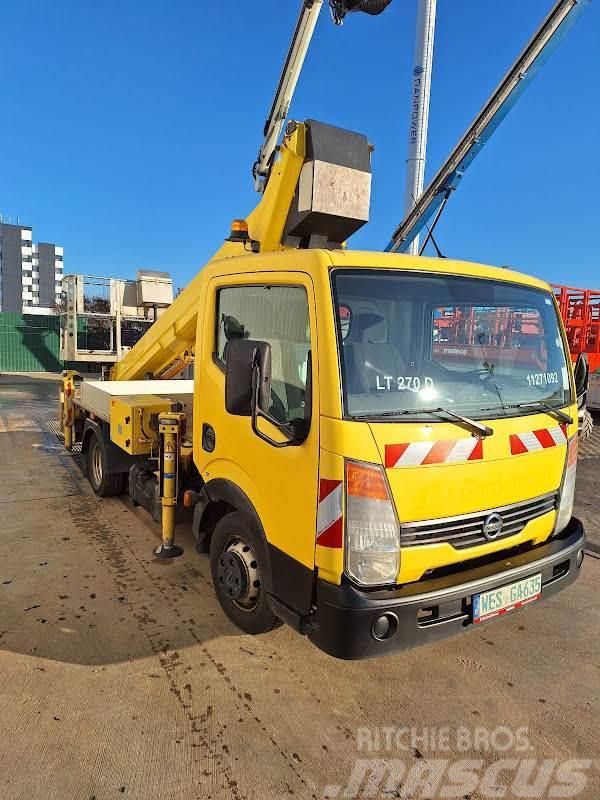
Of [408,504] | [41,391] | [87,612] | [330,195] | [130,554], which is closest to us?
[408,504]

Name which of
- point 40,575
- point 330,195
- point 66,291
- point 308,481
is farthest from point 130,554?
point 66,291

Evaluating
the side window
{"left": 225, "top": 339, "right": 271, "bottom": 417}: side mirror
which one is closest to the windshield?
the side window

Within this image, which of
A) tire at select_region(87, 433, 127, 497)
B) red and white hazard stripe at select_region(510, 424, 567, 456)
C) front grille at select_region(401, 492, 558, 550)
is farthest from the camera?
tire at select_region(87, 433, 127, 497)

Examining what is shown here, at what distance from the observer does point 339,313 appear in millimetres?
2283

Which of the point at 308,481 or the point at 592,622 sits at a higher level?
the point at 308,481

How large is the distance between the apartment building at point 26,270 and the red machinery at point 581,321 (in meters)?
66.0

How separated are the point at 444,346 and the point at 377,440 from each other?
956mm

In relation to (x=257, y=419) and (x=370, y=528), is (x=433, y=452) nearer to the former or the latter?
(x=370, y=528)

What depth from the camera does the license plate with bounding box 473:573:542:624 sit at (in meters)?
2.36

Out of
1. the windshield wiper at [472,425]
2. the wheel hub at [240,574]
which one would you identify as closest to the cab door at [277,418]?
the wheel hub at [240,574]

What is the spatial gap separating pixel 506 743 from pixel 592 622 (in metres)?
1.46

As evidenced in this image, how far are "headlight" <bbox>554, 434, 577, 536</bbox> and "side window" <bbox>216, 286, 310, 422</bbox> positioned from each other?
1.62m

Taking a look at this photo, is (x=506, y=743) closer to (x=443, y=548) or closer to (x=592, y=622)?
(x=443, y=548)

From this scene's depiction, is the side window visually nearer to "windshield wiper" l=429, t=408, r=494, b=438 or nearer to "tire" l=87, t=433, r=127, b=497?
"windshield wiper" l=429, t=408, r=494, b=438
